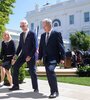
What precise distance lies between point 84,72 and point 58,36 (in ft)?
22.0

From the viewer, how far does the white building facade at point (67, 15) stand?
217 ft

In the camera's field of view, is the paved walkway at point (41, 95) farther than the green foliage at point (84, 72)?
No

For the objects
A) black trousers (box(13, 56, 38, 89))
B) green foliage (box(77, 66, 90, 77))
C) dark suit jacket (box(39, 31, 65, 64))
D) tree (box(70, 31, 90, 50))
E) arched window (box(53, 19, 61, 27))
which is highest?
arched window (box(53, 19, 61, 27))

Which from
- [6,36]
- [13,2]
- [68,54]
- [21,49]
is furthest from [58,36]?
[13,2]

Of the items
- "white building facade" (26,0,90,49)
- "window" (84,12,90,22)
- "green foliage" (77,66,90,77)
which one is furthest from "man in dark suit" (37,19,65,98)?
"window" (84,12,90,22)

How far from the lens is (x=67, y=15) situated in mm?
70438

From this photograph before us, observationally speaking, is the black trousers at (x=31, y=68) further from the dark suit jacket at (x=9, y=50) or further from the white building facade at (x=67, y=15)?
the white building facade at (x=67, y=15)

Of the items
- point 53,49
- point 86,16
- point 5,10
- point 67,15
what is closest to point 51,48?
point 53,49

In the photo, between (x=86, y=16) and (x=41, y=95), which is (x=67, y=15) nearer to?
(x=86, y=16)

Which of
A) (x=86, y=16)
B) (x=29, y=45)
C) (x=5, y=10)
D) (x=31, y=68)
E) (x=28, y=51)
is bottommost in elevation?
(x=31, y=68)

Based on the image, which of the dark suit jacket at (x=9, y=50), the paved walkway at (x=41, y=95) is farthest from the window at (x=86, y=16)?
the paved walkway at (x=41, y=95)

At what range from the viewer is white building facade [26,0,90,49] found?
66.2 meters

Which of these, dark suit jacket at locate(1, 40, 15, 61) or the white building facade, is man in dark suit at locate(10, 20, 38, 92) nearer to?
dark suit jacket at locate(1, 40, 15, 61)

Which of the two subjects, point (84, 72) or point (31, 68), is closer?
point (31, 68)
